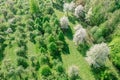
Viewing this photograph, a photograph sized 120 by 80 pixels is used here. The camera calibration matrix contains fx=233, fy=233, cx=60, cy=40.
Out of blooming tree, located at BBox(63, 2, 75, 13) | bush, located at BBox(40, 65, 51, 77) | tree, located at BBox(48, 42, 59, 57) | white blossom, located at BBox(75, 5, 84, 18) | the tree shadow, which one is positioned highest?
blooming tree, located at BBox(63, 2, 75, 13)

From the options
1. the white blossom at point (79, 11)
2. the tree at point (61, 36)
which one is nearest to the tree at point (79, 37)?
the tree at point (61, 36)

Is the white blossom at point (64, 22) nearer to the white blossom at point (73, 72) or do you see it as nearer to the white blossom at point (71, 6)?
the white blossom at point (71, 6)

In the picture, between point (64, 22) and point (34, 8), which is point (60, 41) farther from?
point (34, 8)

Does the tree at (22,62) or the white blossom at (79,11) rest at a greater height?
the white blossom at (79,11)

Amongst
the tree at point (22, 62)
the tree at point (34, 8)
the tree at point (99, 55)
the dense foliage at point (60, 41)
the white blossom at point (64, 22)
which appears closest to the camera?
the tree at point (99, 55)

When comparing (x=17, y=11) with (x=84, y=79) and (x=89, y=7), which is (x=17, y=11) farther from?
(x=84, y=79)

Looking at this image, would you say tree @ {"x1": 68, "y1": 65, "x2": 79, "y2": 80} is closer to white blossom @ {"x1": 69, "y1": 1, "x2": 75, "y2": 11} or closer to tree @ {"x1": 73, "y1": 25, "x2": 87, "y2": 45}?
tree @ {"x1": 73, "y1": 25, "x2": 87, "y2": 45}

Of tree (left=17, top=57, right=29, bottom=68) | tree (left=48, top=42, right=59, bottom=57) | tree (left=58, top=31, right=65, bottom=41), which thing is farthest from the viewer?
tree (left=58, top=31, right=65, bottom=41)

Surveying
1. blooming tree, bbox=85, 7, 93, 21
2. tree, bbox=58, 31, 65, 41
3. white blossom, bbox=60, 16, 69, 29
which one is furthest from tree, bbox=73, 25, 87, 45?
blooming tree, bbox=85, 7, 93, 21

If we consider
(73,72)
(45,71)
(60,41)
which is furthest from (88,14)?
(45,71)

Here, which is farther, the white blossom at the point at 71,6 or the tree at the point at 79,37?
the white blossom at the point at 71,6
